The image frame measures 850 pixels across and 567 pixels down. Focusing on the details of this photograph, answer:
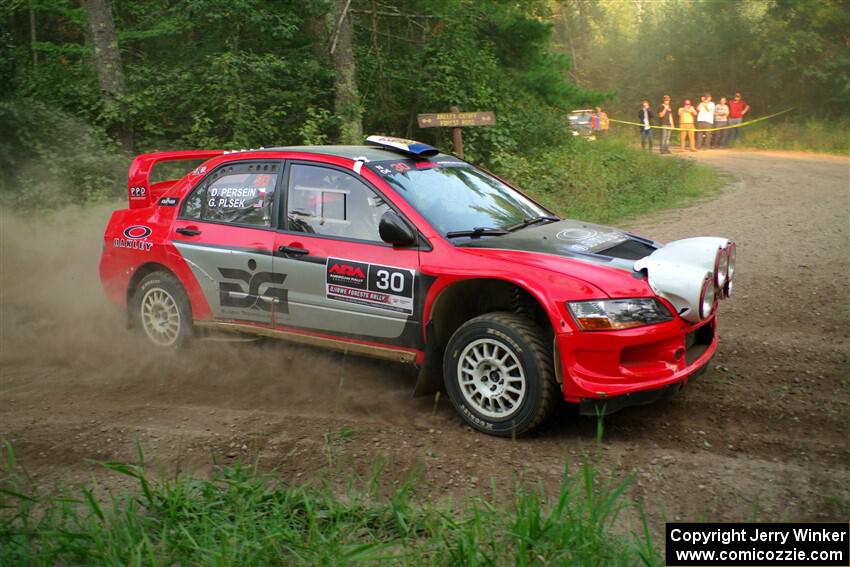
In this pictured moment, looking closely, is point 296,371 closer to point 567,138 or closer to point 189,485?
point 189,485

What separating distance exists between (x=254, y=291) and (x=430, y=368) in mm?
1662

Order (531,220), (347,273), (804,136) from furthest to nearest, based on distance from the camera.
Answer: (804,136) → (531,220) → (347,273)

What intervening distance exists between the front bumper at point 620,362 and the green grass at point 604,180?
8.71 metres

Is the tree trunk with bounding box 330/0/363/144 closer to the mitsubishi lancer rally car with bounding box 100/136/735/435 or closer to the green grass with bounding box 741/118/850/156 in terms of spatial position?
the mitsubishi lancer rally car with bounding box 100/136/735/435

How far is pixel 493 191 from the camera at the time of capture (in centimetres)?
643

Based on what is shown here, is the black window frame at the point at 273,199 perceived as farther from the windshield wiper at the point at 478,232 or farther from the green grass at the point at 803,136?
the green grass at the point at 803,136

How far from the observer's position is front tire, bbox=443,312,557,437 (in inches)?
192

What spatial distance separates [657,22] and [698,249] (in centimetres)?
4345

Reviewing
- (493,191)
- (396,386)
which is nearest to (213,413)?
(396,386)

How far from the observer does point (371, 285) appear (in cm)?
561

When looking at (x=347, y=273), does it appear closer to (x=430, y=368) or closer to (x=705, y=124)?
(x=430, y=368)

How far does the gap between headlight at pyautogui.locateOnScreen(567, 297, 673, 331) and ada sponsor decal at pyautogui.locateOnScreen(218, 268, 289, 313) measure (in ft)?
7.58

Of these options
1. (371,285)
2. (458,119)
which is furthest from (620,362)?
(458,119)

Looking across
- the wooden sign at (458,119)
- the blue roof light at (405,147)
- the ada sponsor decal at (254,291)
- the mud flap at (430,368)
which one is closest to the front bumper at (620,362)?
the mud flap at (430,368)
